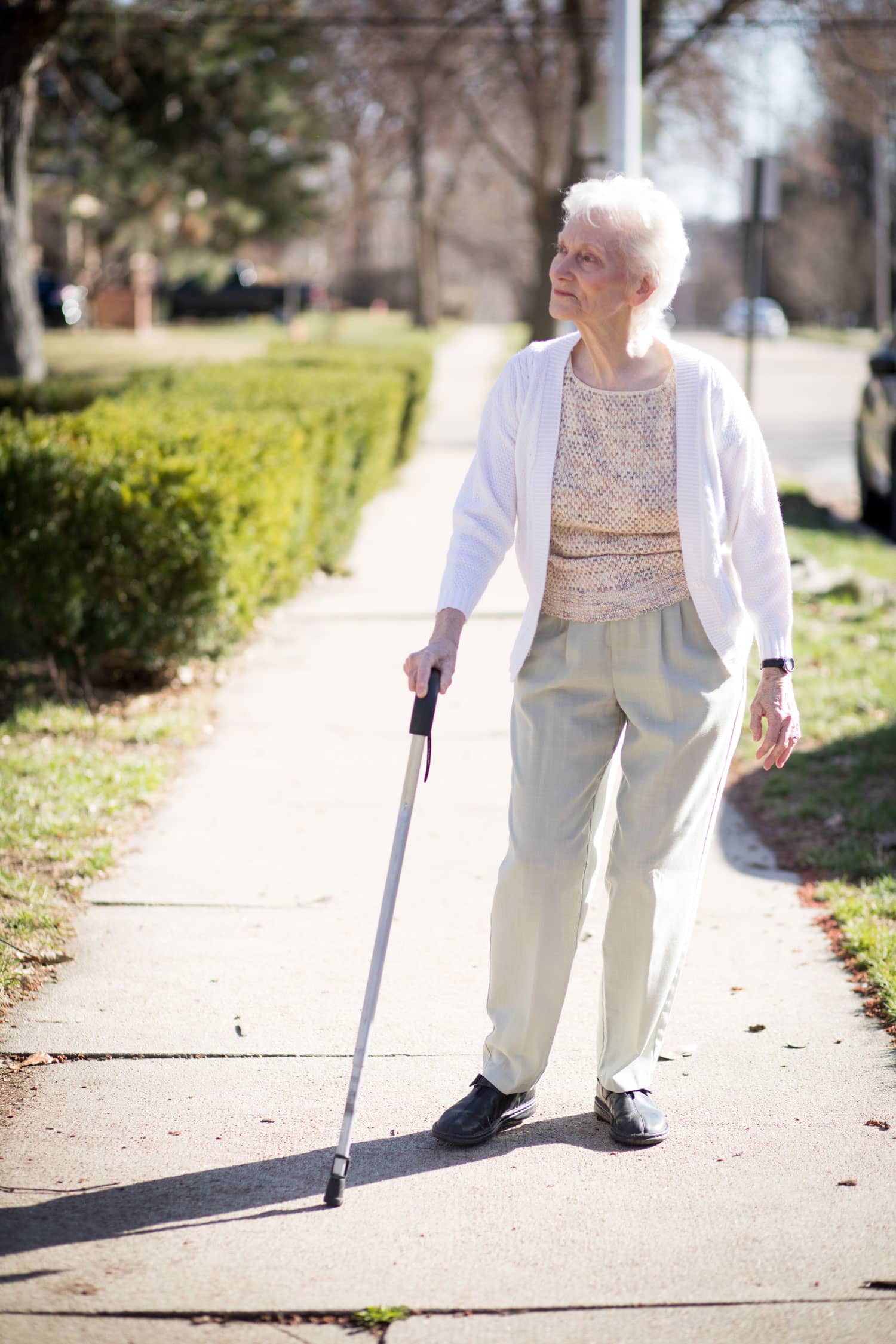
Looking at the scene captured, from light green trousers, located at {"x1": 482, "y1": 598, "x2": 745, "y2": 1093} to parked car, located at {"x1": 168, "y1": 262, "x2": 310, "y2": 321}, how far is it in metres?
50.8

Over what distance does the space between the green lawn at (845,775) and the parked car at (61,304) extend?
3556 centimetres

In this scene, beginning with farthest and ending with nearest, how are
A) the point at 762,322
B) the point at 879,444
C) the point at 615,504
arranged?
the point at 762,322 < the point at 879,444 < the point at 615,504

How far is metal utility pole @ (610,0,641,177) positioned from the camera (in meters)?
11.3

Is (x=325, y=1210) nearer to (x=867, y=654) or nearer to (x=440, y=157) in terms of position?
(x=867, y=654)

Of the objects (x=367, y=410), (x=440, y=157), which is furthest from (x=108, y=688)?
(x=440, y=157)

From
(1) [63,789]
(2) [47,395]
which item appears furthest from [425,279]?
(1) [63,789]

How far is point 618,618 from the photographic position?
3.15 m

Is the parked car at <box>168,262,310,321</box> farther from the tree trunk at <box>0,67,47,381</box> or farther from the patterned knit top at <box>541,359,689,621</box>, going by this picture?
the patterned knit top at <box>541,359,689,621</box>

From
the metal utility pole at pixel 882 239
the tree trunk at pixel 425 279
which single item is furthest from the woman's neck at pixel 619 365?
the metal utility pole at pixel 882 239

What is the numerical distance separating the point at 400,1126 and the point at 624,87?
9.66 metres

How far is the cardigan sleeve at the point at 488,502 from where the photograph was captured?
322 centimetres

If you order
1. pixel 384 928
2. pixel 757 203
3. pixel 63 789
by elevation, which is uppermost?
pixel 757 203

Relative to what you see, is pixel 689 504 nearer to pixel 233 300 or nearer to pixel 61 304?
pixel 61 304

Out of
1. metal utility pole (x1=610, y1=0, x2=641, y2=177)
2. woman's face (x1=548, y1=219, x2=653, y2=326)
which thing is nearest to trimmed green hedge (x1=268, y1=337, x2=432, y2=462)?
metal utility pole (x1=610, y1=0, x2=641, y2=177)
